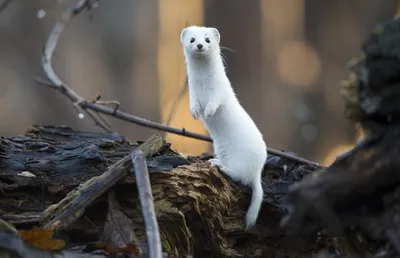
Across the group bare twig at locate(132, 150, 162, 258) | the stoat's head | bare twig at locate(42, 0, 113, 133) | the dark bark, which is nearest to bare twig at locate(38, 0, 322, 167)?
bare twig at locate(42, 0, 113, 133)

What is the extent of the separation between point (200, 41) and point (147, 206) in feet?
5.34

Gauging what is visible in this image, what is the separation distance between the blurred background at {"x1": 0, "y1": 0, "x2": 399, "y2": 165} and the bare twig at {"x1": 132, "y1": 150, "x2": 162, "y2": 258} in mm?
6003

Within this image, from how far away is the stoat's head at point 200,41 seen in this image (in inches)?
129

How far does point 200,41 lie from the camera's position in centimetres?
329

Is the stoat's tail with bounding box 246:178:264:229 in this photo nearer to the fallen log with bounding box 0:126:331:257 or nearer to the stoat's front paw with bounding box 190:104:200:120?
the fallen log with bounding box 0:126:331:257

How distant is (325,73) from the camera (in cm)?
866

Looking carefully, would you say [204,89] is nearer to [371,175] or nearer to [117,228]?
[117,228]

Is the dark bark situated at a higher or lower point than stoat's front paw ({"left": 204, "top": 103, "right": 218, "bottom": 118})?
higher

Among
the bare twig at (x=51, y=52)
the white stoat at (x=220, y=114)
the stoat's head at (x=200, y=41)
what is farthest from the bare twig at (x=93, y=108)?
the stoat's head at (x=200, y=41)

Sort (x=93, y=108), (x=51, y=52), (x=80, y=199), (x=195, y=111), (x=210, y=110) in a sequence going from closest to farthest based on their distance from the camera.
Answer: (x=80, y=199) < (x=210, y=110) < (x=195, y=111) < (x=93, y=108) < (x=51, y=52)

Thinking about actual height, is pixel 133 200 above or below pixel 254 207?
above

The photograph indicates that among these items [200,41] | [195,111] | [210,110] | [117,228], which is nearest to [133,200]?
[117,228]

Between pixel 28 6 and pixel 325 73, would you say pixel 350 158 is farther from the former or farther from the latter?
pixel 28 6

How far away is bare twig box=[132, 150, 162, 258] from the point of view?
1.65m
